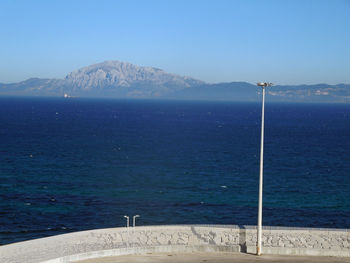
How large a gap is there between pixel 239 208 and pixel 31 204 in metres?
20.9

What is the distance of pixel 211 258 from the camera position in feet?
92.2

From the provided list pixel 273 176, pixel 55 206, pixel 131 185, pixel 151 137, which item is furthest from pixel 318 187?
pixel 151 137

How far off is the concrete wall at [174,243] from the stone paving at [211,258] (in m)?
0.59

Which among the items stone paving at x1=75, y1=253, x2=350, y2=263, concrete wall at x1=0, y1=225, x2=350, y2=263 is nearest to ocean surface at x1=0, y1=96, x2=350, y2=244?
concrete wall at x1=0, y1=225, x2=350, y2=263

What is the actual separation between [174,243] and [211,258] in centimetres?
332

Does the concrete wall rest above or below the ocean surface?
above

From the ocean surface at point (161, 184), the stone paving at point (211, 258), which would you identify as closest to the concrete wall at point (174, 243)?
the stone paving at point (211, 258)

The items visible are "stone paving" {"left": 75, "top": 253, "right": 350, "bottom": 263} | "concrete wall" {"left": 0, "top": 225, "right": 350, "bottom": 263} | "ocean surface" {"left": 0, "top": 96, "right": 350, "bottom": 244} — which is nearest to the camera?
"stone paving" {"left": 75, "top": 253, "right": 350, "bottom": 263}

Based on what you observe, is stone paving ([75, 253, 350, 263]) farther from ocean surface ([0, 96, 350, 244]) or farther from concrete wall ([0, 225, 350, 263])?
ocean surface ([0, 96, 350, 244])

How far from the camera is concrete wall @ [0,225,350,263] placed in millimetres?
28219

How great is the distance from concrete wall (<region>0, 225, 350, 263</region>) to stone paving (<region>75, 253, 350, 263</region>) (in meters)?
0.59

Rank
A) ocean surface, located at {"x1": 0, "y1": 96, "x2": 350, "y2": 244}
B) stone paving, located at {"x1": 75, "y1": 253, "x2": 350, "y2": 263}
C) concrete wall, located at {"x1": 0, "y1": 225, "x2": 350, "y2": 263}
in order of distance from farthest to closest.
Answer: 1. ocean surface, located at {"x1": 0, "y1": 96, "x2": 350, "y2": 244}
2. concrete wall, located at {"x1": 0, "y1": 225, "x2": 350, "y2": 263}
3. stone paving, located at {"x1": 75, "y1": 253, "x2": 350, "y2": 263}

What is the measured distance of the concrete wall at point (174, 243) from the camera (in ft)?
92.6

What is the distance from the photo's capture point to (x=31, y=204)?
1916 inches
